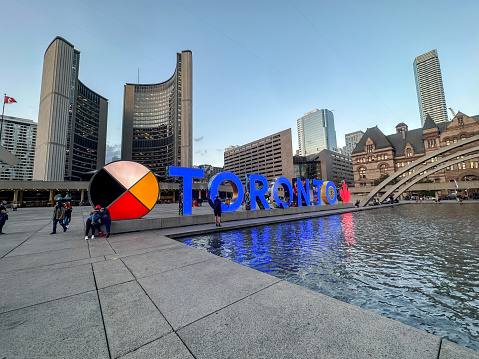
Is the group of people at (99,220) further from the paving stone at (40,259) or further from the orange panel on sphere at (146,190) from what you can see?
the paving stone at (40,259)

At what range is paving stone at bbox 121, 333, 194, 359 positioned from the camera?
2.05 m

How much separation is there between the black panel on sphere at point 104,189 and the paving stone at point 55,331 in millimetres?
8525

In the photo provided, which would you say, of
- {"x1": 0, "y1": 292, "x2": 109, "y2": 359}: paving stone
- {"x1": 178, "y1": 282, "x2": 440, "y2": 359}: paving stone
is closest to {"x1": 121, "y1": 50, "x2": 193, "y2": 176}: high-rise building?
{"x1": 0, "y1": 292, "x2": 109, "y2": 359}: paving stone

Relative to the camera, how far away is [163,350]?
2.13 m

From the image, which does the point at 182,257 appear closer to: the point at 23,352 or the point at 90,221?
the point at 23,352

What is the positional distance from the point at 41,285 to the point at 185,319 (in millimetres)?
3473

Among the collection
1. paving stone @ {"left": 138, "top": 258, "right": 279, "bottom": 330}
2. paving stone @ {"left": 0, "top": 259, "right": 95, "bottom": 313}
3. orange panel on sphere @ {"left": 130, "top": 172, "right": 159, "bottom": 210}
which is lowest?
paving stone @ {"left": 138, "top": 258, "right": 279, "bottom": 330}

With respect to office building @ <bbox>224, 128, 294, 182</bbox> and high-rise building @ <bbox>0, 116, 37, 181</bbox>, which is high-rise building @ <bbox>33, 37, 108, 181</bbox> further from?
office building @ <bbox>224, 128, 294, 182</bbox>

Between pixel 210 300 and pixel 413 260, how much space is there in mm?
6159

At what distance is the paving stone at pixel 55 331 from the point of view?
2139mm

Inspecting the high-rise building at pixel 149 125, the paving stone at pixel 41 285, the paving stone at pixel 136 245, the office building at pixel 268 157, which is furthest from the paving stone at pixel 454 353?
the high-rise building at pixel 149 125

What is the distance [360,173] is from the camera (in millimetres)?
100812

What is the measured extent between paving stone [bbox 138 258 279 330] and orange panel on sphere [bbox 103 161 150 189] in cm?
848

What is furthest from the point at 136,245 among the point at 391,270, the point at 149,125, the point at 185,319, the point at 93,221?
the point at 149,125
